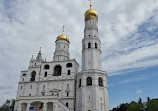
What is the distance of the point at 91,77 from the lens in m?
36.7

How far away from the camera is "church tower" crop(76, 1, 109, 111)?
34281 mm

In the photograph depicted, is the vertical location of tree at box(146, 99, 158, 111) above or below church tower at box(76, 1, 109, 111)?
below

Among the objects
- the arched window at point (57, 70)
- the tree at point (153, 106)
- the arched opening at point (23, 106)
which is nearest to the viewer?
the arched opening at point (23, 106)

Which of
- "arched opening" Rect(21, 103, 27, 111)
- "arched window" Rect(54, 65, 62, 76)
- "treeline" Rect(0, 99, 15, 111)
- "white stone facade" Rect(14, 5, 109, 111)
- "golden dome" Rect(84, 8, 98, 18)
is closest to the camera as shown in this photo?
"white stone facade" Rect(14, 5, 109, 111)

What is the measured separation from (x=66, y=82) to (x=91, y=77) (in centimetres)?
677

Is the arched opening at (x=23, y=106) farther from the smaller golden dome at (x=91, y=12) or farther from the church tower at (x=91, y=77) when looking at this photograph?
the smaller golden dome at (x=91, y=12)

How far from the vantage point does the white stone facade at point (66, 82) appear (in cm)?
3419

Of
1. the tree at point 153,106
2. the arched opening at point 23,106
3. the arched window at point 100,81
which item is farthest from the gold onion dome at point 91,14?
the arched opening at point 23,106

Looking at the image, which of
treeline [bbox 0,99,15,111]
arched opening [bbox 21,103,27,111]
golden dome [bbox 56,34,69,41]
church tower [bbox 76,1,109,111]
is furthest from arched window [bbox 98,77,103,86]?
treeline [bbox 0,99,15,111]

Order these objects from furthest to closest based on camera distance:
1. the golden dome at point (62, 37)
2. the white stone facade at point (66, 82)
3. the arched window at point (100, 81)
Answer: the golden dome at point (62, 37), the arched window at point (100, 81), the white stone facade at point (66, 82)

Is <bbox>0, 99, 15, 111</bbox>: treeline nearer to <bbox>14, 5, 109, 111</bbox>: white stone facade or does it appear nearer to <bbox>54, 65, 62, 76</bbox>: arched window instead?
<bbox>14, 5, 109, 111</bbox>: white stone facade

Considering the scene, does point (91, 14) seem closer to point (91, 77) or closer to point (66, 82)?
point (91, 77)

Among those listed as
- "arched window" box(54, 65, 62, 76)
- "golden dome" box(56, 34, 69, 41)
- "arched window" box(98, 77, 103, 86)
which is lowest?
"arched window" box(98, 77, 103, 86)

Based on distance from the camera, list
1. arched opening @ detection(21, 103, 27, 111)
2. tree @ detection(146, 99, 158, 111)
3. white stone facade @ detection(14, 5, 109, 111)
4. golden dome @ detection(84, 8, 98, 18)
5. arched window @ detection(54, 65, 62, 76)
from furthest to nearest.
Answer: golden dome @ detection(84, 8, 98, 18)
arched window @ detection(54, 65, 62, 76)
tree @ detection(146, 99, 158, 111)
arched opening @ detection(21, 103, 27, 111)
white stone facade @ detection(14, 5, 109, 111)
